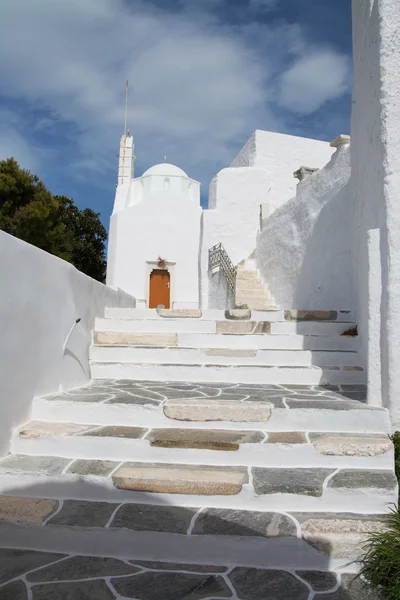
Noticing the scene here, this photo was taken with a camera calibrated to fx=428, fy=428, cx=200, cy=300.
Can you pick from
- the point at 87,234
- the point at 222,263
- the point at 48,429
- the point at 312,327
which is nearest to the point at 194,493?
the point at 48,429

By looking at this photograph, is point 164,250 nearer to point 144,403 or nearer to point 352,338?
point 352,338

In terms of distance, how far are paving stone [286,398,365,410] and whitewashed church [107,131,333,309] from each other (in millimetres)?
9323

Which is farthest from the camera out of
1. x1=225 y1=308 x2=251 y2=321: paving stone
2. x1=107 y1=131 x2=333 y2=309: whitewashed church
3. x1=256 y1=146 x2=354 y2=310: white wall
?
x1=107 y1=131 x2=333 y2=309: whitewashed church

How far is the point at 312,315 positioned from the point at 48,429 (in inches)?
126

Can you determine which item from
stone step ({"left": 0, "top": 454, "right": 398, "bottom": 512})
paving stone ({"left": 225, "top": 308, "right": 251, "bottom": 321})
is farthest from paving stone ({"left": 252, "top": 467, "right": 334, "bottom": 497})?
paving stone ({"left": 225, "top": 308, "right": 251, "bottom": 321})

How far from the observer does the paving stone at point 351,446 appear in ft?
7.98

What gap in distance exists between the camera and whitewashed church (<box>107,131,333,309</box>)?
41.6 feet

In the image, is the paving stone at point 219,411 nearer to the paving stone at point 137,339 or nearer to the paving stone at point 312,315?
the paving stone at point 137,339

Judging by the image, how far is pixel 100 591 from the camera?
1.67 meters

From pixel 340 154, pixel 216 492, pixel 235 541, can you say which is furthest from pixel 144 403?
pixel 340 154

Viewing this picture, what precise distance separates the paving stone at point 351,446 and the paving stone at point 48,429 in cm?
145

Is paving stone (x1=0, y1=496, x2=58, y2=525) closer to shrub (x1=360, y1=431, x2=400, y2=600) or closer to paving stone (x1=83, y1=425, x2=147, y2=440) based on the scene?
paving stone (x1=83, y1=425, x2=147, y2=440)

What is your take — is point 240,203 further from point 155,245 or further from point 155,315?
point 155,315

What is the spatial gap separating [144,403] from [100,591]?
1.25 meters
